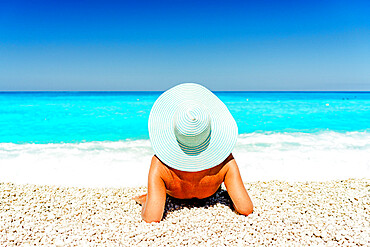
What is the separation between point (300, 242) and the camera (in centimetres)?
291

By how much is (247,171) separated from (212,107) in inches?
125

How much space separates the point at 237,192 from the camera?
137 inches

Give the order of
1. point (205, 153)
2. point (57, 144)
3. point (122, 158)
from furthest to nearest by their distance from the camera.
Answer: point (57, 144) → point (122, 158) → point (205, 153)

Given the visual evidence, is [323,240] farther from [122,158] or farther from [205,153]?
[122,158]

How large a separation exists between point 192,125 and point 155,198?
3.16 feet

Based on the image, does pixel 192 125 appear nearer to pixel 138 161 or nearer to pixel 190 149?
pixel 190 149

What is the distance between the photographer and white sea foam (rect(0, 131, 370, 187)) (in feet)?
19.1

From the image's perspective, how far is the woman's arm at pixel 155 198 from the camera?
330 cm

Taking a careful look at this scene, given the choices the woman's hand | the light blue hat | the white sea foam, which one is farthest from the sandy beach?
the white sea foam

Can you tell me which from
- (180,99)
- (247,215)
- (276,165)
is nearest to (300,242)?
(247,215)

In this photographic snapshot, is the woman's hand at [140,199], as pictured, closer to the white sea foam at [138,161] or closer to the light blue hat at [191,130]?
the light blue hat at [191,130]

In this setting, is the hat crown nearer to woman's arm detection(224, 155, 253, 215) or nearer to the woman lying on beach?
the woman lying on beach

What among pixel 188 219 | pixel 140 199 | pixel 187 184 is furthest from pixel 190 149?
pixel 140 199

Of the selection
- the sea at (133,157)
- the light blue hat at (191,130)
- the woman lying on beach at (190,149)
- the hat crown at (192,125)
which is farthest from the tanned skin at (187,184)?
the sea at (133,157)
